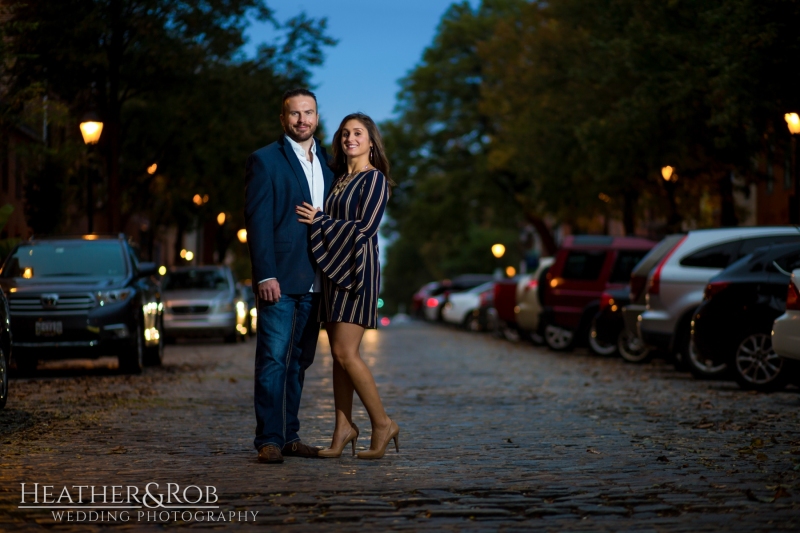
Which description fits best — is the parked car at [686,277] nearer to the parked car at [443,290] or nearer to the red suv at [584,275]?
the red suv at [584,275]

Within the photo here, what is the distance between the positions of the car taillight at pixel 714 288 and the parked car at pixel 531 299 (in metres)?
11.2

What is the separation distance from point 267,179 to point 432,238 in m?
56.5

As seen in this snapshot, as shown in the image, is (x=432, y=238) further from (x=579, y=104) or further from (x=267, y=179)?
(x=267, y=179)

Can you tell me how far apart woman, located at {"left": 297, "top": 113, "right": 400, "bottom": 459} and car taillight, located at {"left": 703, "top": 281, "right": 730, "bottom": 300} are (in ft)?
27.0

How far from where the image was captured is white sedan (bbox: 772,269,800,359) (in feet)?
43.1

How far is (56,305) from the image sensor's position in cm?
1828

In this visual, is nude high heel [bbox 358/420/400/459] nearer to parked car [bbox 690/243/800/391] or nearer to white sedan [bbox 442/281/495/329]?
parked car [bbox 690/243/800/391]

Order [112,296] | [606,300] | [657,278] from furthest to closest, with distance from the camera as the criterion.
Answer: [606,300] < [657,278] < [112,296]

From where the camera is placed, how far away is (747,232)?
18.6 metres

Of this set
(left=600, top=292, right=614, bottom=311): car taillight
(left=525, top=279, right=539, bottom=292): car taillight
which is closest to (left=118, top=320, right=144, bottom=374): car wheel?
(left=600, top=292, right=614, bottom=311): car taillight

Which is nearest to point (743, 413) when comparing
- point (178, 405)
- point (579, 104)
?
point (178, 405)

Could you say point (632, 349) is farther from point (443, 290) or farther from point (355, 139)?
point (443, 290)

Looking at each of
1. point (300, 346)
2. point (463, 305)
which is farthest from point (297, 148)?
point (463, 305)

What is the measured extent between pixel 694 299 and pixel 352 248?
10.8 m
